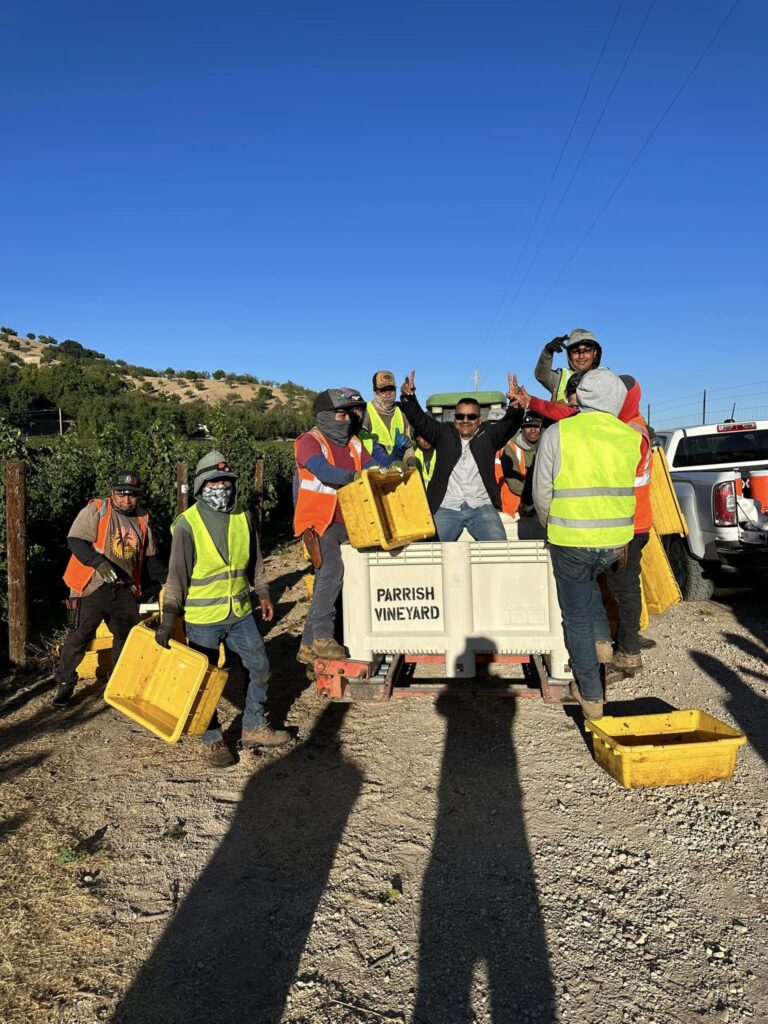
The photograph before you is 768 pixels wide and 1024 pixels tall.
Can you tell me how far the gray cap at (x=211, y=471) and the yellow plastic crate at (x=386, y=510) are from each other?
0.78m

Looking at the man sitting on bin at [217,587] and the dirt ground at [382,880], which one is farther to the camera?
the man sitting on bin at [217,587]

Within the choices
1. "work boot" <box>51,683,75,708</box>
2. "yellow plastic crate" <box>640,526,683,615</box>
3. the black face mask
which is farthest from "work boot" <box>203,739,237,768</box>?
"yellow plastic crate" <box>640,526,683,615</box>

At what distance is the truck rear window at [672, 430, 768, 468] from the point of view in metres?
8.16

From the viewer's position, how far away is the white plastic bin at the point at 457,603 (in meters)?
4.04

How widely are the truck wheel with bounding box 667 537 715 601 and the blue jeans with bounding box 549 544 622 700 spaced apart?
14.0ft

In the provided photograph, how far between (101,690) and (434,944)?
14.1 feet

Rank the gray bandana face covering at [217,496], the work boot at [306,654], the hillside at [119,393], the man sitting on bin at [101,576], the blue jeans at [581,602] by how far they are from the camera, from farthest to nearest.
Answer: the hillside at [119,393]
the man sitting on bin at [101,576]
the work boot at [306,654]
the gray bandana face covering at [217,496]
the blue jeans at [581,602]

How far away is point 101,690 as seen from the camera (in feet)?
19.0

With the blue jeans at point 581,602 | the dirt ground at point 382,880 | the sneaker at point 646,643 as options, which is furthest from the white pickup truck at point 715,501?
the blue jeans at point 581,602

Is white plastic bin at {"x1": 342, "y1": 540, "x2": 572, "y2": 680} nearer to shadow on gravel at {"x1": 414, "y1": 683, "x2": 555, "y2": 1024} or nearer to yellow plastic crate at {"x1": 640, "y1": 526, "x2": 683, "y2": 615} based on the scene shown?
shadow on gravel at {"x1": 414, "y1": 683, "x2": 555, "y2": 1024}

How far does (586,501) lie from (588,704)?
1.28 metres

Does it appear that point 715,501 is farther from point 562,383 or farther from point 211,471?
point 211,471

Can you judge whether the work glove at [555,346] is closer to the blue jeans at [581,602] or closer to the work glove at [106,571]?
the blue jeans at [581,602]

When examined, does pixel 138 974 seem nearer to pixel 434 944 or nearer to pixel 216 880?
pixel 216 880
